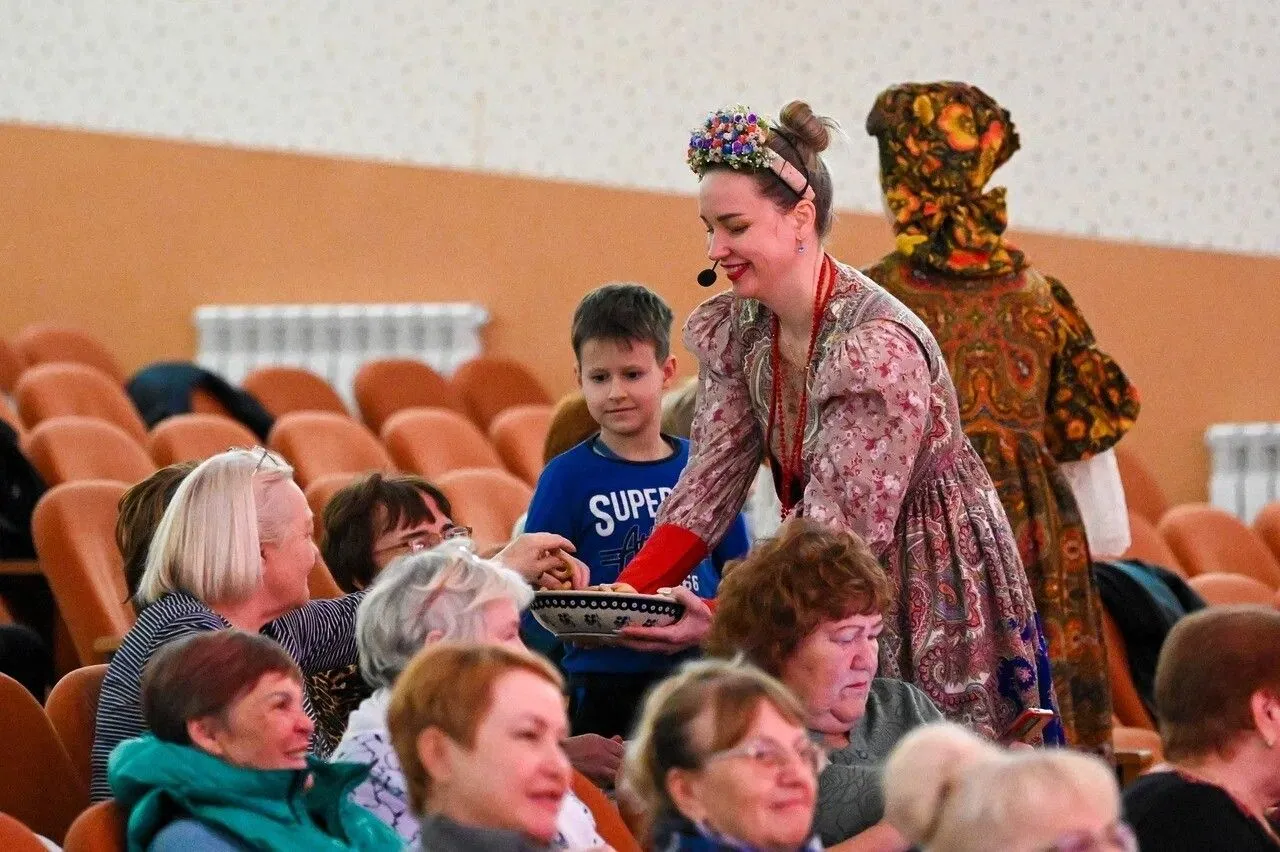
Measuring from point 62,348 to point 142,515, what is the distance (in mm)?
4271

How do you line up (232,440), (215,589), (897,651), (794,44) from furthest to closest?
(794,44) < (232,440) < (897,651) < (215,589)

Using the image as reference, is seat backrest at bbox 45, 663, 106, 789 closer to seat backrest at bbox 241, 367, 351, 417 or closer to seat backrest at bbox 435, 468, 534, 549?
seat backrest at bbox 435, 468, 534, 549

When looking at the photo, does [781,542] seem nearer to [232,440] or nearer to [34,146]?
[232,440]

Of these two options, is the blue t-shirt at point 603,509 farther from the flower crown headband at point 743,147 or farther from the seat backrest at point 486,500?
the seat backrest at point 486,500

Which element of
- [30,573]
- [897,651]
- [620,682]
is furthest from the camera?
[30,573]

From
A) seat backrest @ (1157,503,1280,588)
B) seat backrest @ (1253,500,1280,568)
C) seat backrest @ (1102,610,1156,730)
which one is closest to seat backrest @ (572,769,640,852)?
seat backrest @ (1102,610,1156,730)

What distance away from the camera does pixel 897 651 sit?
9.70 feet

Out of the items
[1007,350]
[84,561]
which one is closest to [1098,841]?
[1007,350]

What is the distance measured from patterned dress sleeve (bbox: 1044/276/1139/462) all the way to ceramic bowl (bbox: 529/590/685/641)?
2.86ft

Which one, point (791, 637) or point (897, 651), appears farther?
point (897, 651)

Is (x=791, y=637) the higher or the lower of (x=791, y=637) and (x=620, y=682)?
the higher

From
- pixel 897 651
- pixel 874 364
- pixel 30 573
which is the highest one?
pixel 874 364

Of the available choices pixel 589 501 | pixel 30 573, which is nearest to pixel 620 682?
pixel 589 501

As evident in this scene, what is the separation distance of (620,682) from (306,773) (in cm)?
95
